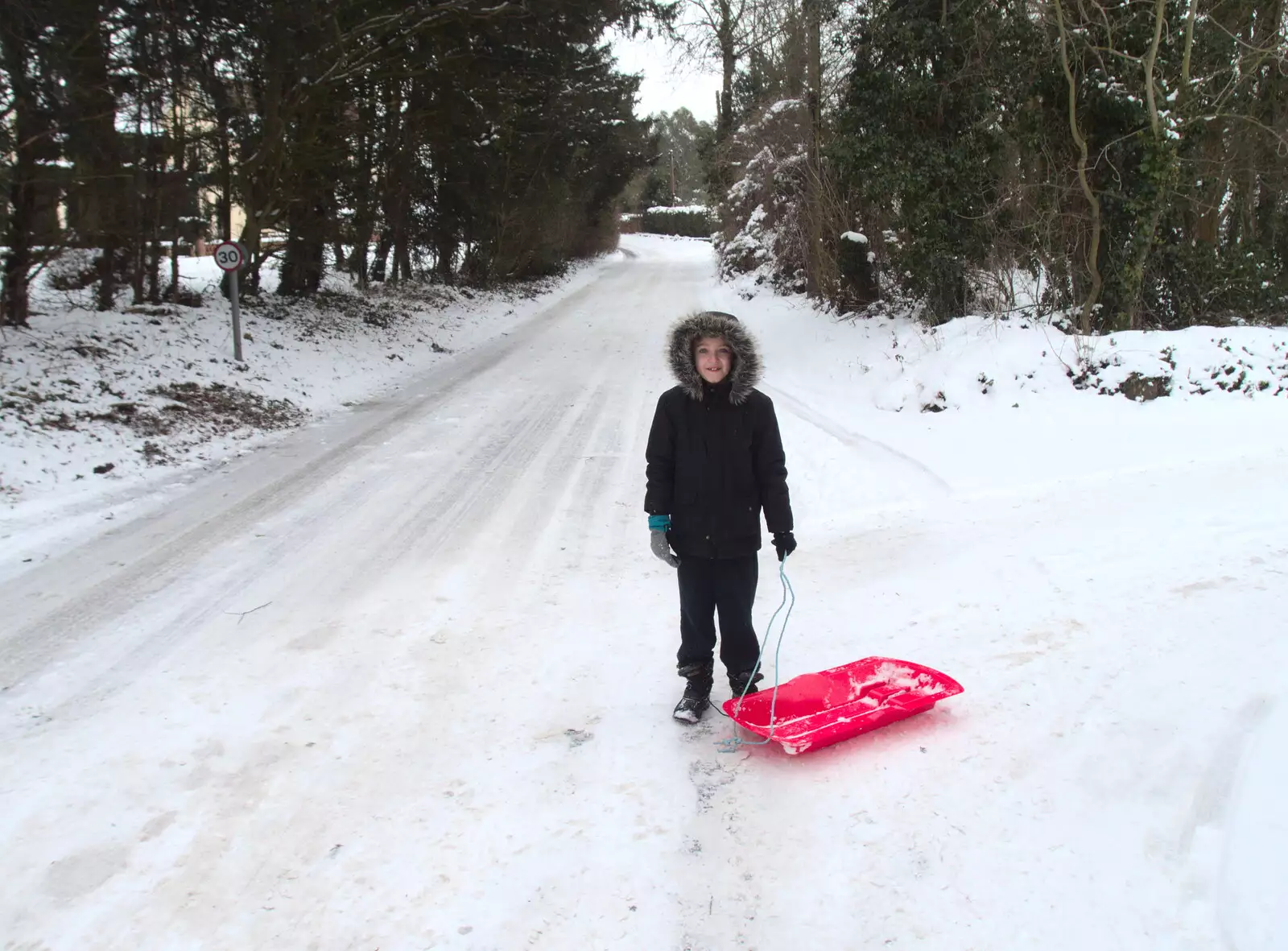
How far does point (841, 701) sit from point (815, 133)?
13293mm

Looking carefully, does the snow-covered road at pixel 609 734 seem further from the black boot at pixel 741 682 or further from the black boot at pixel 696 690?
the black boot at pixel 741 682

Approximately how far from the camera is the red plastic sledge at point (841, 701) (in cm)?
345

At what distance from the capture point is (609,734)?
361 centimetres

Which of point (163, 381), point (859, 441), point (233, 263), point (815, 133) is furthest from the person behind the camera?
A: point (815, 133)

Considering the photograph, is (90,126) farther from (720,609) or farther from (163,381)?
(720,609)

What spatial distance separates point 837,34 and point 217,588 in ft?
39.9

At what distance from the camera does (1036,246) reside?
1131 centimetres

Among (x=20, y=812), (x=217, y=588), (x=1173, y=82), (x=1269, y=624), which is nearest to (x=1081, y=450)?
(x=1269, y=624)

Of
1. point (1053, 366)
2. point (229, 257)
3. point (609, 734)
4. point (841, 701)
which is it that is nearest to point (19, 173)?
point (229, 257)

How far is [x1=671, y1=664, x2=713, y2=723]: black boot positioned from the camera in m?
3.74

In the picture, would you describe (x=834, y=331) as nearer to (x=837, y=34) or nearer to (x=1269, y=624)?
(x=837, y=34)

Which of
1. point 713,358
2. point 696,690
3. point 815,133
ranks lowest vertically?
point 696,690

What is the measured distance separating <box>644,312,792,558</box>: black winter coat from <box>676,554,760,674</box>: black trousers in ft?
0.33

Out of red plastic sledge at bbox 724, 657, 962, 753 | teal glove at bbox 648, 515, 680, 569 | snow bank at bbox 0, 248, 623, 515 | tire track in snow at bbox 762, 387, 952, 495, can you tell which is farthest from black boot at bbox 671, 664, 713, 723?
snow bank at bbox 0, 248, 623, 515
